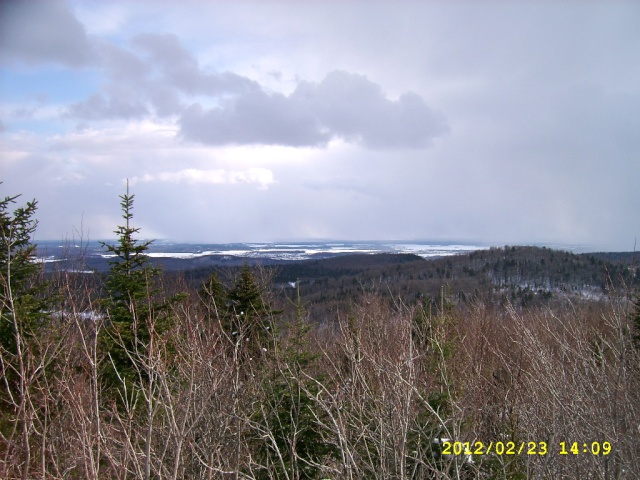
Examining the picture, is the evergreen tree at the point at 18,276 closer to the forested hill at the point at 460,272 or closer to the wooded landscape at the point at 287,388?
the wooded landscape at the point at 287,388

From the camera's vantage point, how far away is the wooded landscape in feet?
15.7

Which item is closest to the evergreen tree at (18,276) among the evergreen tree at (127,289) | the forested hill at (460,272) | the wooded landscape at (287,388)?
the wooded landscape at (287,388)

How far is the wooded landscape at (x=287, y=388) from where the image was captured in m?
4.79

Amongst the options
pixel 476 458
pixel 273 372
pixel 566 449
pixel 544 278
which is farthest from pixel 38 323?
pixel 544 278

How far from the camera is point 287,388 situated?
8734 millimetres

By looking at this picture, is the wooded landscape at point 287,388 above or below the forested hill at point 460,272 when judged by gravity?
above
